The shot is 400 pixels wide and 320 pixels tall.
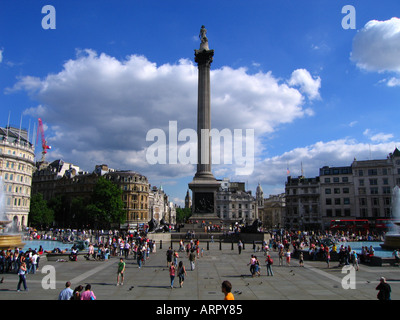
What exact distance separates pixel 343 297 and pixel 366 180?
270ft

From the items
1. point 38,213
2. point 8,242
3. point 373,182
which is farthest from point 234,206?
point 8,242

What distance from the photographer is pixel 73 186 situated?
361 ft

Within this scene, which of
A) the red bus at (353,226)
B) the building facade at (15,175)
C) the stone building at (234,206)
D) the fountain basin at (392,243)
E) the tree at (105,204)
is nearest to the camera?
the fountain basin at (392,243)

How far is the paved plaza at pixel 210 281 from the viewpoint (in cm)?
1448

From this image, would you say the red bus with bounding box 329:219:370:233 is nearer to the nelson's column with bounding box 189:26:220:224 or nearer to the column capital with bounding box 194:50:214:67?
the nelson's column with bounding box 189:26:220:224

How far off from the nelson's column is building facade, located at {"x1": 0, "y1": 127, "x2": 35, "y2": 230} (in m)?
48.9

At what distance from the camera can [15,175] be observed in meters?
76.1

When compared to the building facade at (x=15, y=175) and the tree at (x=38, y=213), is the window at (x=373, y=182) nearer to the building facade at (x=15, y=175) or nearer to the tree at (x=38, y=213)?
the tree at (x=38, y=213)

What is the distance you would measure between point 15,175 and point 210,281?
74.3 m

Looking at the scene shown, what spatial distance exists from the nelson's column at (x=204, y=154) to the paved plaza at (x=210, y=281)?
21.5 meters

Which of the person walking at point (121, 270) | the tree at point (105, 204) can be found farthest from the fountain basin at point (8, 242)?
the tree at point (105, 204)

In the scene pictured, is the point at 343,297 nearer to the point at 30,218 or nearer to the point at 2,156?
the point at 2,156

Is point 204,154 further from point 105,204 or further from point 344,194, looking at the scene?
point 344,194

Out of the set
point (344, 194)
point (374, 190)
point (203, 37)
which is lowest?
point (344, 194)
